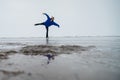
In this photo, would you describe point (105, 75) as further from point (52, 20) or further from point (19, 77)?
point (52, 20)

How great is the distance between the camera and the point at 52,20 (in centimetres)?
2300

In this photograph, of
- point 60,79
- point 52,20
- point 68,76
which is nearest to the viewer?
point 60,79

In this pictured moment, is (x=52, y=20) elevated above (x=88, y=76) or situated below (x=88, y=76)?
above

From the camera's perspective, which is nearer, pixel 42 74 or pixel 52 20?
pixel 42 74

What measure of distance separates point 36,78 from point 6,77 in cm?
100

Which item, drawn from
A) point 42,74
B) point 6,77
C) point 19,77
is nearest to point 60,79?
point 42,74

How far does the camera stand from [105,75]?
6.25 m

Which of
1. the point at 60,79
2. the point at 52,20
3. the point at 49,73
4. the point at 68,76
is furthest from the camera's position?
the point at 52,20

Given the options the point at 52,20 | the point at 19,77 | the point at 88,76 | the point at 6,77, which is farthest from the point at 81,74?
the point at 52,20

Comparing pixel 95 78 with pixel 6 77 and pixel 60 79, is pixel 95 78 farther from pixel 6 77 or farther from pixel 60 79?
pixel 6 77

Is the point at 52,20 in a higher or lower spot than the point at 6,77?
higher

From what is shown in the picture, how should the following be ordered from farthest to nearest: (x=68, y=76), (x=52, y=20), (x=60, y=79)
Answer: (x=52, y=20)
(x=68, y=76)
(x=60, y=79)

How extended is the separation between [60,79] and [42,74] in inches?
35.5

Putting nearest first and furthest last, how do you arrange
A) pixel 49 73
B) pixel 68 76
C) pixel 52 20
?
pixel 68 76
pixel 49 73
pixel 52 20
